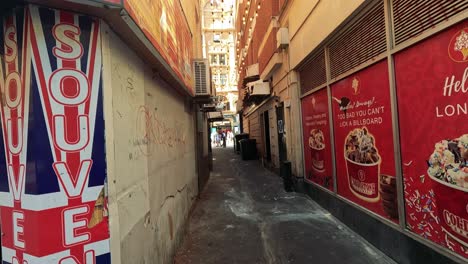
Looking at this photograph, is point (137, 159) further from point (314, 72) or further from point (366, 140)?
point (314, 72)

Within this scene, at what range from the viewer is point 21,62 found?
204cm

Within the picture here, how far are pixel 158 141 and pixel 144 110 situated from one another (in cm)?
68

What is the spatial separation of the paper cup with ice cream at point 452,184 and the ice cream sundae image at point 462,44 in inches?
33.2

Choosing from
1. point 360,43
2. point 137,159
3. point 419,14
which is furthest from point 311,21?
point 137,159

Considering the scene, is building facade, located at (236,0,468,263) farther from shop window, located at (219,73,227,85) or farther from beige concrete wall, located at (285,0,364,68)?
shop window, located at (219,73,227,85)

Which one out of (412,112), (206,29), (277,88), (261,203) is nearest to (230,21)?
(206,29)

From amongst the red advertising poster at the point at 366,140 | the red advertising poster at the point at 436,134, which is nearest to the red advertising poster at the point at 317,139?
the red advertising poster at the point at 366,140

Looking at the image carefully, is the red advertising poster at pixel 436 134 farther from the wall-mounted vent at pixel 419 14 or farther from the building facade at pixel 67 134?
the building facade at pixel 67 134

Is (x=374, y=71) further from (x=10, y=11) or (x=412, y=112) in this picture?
(x=10, y=11)

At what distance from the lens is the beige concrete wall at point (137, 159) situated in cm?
Answer: 236

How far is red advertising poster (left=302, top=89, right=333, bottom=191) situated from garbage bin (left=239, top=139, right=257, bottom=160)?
10.4 meters

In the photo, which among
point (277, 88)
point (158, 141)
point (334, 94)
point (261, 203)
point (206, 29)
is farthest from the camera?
point (206, 29)

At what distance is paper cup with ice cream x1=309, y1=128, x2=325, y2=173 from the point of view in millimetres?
6980

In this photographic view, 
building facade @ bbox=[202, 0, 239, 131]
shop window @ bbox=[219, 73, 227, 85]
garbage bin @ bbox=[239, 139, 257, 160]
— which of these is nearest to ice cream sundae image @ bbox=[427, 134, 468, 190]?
garbage bin @ bbox=[239, 139, 257, 160]
